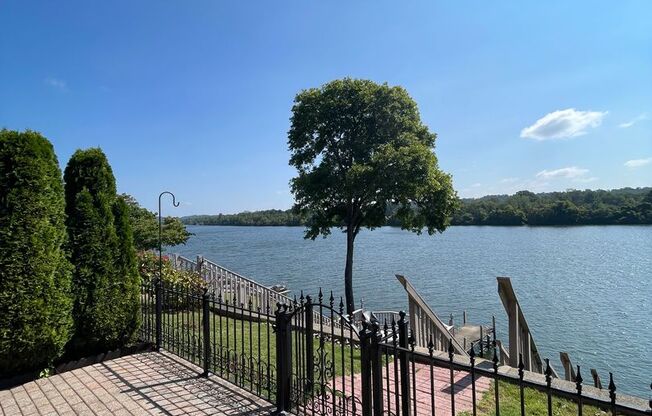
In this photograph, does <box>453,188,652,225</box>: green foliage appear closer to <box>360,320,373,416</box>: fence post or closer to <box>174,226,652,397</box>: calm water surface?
<box>174,226,652,397</box>: calm water surface

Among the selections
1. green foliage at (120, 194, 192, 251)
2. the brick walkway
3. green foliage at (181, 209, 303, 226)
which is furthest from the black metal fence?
green foliage at (181, 209, 303, 226)

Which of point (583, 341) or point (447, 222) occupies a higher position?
point (447, 222)

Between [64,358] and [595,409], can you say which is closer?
[595,409]

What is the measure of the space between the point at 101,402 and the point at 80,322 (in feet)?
6.31

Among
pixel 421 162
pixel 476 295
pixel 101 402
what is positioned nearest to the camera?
pixel 101 402

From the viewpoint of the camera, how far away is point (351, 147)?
17.7 meters

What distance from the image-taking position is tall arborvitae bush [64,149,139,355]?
653cm

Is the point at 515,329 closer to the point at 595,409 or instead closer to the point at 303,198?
the point at 595,409

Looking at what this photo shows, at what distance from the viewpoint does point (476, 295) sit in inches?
1049

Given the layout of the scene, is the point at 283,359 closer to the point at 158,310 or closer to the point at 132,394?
the point at 132,394

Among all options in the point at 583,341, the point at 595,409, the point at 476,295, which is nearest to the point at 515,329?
the point at 595,409

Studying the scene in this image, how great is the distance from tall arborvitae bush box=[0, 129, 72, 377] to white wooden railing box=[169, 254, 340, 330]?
18.3 feet

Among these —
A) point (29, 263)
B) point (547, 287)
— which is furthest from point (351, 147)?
point (547, 287)

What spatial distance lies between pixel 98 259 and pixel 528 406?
681 cm
